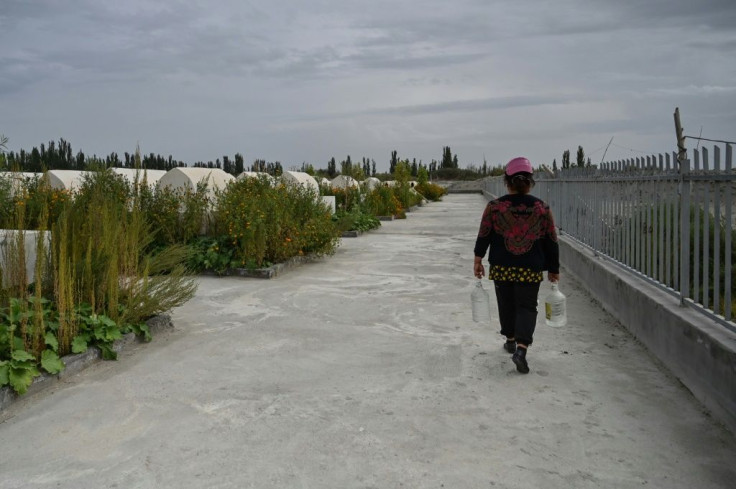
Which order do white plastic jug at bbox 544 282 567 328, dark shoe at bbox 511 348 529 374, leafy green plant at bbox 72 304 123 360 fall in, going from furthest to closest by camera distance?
1. leafy green plant at bbox 72 304 123 360
2. white plastic jug at bbox 544 282 567 328
3. dark shoe at bbox 511 348 529 374

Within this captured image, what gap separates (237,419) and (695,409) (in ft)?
9.89

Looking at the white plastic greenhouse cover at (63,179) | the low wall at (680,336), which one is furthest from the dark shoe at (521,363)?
the white plastic greenhouse cover at (63,179)

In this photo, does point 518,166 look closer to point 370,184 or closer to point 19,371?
point 19,371

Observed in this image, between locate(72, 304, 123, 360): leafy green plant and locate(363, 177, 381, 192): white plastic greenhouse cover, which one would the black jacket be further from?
locate(363, 177, 381, 192): white plastic greenhouse cover

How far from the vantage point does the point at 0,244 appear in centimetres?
590

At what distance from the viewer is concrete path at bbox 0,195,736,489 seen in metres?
3.50

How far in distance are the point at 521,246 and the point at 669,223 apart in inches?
63.4

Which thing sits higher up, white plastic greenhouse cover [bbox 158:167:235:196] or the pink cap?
white plastic greenhouse cover [bbox 158:167:235:196]

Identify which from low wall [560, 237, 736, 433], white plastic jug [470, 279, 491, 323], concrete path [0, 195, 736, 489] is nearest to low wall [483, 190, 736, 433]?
low wall [560, 237, 736, 433]

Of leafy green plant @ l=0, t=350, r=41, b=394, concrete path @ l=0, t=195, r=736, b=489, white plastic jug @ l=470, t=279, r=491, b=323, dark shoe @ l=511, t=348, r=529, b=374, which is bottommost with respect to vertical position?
concrete path @ l=0, t=195, r=736, b=489

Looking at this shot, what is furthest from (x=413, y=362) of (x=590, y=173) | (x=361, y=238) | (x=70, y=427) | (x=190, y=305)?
(x=361, y=238)

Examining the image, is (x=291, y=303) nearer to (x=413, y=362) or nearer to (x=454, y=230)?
(x=413, y=362)

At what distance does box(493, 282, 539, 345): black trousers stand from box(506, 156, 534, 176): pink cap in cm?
→ 89

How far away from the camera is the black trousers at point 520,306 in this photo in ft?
17.2
